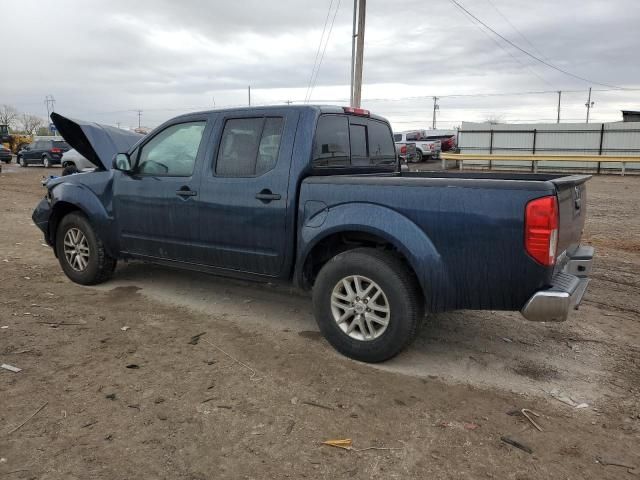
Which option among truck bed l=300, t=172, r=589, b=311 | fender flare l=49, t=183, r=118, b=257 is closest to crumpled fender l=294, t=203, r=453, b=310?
truck bed l=300, t=172, r=589, b=311

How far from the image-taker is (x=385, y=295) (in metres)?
3.69

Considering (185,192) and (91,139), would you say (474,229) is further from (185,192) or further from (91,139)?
(91,139)

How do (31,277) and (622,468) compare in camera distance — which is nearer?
(622,468)

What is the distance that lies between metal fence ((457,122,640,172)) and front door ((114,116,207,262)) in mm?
23484

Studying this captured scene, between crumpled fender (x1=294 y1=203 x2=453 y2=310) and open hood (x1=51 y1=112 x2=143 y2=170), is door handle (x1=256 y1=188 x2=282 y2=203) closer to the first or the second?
crumpled fender (x1=294 y1=203 x2=453 y2=310)

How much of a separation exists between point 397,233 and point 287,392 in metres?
1.31

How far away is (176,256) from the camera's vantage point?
5012 mm

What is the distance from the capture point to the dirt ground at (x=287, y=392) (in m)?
2.71

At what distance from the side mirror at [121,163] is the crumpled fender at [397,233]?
7.53 feet

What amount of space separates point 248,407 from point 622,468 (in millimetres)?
2083

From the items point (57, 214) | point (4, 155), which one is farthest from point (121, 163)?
point (4, 155)

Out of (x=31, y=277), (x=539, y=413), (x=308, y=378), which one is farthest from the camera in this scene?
(x=31, y=277)

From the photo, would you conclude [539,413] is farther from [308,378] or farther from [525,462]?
[308,378]

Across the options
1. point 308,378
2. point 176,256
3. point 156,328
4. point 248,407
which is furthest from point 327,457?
point 176,256
